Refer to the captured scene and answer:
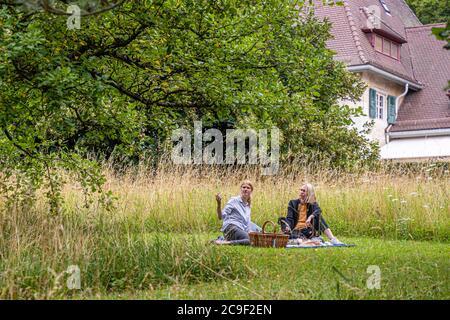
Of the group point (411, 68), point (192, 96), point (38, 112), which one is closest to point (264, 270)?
point (192, 96)

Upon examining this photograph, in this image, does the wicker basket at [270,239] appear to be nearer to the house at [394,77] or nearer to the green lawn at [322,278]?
the green lawn at [322,278]

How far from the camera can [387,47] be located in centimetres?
3362

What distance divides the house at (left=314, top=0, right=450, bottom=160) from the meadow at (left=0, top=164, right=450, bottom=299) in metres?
15.8

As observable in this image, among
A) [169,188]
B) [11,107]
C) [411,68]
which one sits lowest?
[169,188]

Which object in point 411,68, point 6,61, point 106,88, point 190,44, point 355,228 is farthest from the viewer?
point 411,68

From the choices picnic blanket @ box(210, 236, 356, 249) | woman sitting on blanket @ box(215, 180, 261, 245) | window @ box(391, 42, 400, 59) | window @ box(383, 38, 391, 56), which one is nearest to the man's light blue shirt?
woman sitting on blanket @ box(215, 180, 261, 245)

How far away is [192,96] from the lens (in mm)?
11289

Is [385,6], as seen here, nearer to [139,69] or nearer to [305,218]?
[305,218]

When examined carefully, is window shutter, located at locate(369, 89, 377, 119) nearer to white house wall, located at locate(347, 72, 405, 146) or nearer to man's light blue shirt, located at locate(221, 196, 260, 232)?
white house wall, located at locate(347, 72, 405, 146)

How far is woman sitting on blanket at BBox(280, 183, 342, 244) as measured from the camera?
13078 mm

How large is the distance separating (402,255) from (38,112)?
518 cm
